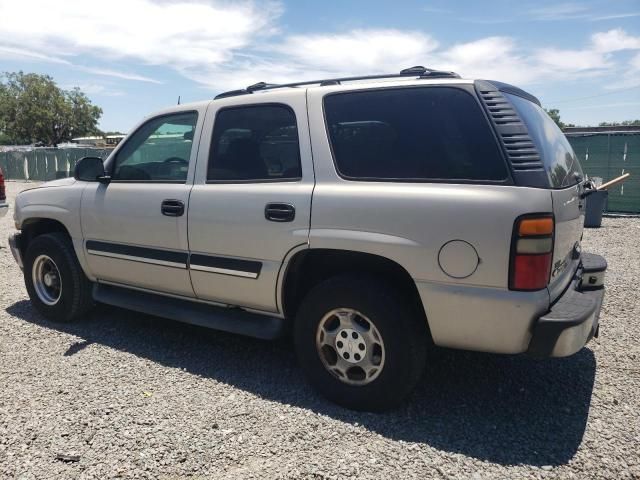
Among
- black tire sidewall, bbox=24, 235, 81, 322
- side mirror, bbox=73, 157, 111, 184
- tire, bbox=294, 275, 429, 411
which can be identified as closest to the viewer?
tire, bbox=294, 275, 429, 411

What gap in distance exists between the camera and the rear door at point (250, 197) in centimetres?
306

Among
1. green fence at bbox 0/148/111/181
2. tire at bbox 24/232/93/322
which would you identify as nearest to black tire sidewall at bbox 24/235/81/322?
tire at bbox 24/232/93/322

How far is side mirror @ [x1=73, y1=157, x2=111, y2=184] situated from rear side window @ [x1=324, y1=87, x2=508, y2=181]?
2.03m

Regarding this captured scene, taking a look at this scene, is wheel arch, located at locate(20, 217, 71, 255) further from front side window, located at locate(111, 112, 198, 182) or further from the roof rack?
the roof rack

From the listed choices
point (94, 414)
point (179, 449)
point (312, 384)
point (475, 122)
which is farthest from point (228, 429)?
point (475, 122)

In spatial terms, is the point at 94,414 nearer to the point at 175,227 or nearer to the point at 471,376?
the point at 175,227

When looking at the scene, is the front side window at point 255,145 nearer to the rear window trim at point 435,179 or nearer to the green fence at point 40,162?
the rear window trim at point 435,179

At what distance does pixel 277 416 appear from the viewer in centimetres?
296

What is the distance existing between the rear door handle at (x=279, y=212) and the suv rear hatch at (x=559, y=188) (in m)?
1.38

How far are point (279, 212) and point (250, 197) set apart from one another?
0.27 m

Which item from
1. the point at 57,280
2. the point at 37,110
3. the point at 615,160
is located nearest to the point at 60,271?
the point at 57,280

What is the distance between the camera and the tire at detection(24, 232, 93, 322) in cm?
434

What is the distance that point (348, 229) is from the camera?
281 cm

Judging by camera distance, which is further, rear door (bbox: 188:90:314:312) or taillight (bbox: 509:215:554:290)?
rear door (bbox: 188:90:314:312)
